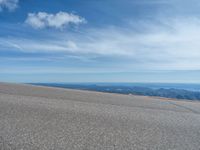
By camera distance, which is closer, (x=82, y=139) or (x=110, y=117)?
(x=82, y=139)

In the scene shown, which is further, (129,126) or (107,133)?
(129,126)

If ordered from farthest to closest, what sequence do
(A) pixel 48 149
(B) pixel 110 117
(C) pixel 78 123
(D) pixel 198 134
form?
(B) pixel 110 117 → (C) pixel 78 123 → (D) pixel 198 134 → (A) pixel 48 149

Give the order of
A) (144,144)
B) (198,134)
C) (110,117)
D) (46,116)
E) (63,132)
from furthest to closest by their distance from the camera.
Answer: (110,117), (46,116), (198,134), (63,132), (144,144)

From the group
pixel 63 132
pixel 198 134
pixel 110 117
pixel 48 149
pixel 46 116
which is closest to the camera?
pixel 48 149

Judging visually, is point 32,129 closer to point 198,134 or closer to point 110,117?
point 110,117

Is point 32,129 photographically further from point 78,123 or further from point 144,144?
point 144,144

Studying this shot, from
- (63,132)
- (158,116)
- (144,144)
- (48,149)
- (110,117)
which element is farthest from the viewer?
(158,116)

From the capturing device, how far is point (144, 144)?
5.29m

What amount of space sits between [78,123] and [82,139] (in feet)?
4.62

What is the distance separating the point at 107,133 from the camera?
19.6ft

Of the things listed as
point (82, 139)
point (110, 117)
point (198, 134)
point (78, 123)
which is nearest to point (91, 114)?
point (110, 117)

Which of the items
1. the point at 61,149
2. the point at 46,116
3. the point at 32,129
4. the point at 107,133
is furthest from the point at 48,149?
the point at 46,116

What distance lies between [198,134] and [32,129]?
413cm

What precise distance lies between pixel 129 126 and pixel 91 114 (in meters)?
1.67
